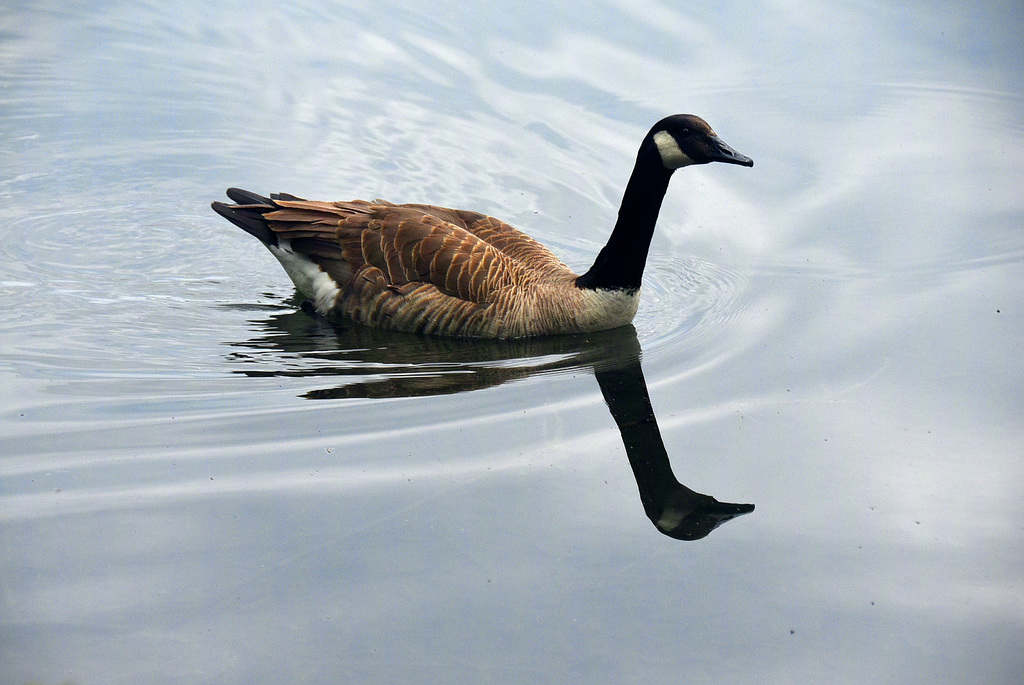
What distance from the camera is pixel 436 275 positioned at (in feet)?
27.9

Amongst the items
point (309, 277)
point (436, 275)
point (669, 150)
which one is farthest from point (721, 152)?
point (309, 277)

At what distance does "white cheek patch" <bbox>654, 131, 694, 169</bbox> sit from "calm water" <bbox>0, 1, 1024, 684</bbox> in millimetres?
1289

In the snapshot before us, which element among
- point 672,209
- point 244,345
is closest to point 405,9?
point 672,209

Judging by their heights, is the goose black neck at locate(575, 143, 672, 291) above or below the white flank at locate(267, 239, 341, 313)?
above

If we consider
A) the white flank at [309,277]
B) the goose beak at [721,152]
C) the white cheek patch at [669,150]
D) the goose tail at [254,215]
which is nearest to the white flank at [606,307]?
the white cheek patch at [669,150]

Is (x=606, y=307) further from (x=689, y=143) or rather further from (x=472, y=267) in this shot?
(x=689, y=143)

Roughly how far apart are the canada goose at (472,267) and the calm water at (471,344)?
245mm

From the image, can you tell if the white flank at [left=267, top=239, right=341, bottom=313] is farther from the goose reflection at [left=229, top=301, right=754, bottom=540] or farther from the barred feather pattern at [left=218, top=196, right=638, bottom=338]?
the goose reflection at [left=229, top=301, right=754, bottom=540]

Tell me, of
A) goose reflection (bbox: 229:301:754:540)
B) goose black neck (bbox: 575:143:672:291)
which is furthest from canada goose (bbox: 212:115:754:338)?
goose reflection (bbox: 229:301:754:540)

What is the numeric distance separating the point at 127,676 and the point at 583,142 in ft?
27.0

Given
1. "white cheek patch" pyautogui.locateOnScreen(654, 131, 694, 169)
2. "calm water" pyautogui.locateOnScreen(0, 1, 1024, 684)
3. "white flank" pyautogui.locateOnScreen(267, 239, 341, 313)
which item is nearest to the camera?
"calm water" pyautogui.locateOnScreen(0, 1, 1024, 684)

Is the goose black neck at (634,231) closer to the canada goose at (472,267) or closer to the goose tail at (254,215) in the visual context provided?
the canada goose at (472,267)

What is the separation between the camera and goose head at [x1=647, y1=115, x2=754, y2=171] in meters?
7.96

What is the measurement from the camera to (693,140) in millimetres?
8016
